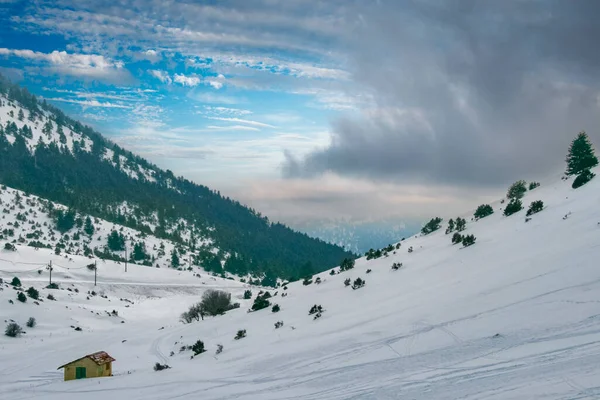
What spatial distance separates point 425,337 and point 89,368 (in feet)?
68.5

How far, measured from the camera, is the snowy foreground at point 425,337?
1148 cm

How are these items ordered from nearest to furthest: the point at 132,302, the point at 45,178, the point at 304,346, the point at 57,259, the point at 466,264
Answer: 1. the point at 304,346
2. the point at 466,264
3. the point at 132,302
4. the point at 57,259
5. the point at 45,178

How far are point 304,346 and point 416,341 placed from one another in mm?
5740

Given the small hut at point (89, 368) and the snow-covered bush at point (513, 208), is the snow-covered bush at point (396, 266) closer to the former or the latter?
the snow-covered bush at point (513, 208)

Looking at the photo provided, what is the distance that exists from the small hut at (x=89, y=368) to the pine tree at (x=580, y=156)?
4222cm

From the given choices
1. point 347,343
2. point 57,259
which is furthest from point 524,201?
point 57,259

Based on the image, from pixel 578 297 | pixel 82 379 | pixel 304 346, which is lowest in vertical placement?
pixel 82 379

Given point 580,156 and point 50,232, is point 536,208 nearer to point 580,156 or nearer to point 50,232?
point 580,156

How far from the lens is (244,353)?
21594 millimetres

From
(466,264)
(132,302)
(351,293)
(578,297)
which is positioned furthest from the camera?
(132,302)

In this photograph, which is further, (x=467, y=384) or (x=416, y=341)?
(x=416, y=341)

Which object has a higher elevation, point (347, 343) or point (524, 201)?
point (524, 201)

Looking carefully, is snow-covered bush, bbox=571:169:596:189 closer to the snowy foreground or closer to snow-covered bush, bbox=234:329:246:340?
the snowy foreground

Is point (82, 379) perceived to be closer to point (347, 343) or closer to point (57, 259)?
point (347, 343)
